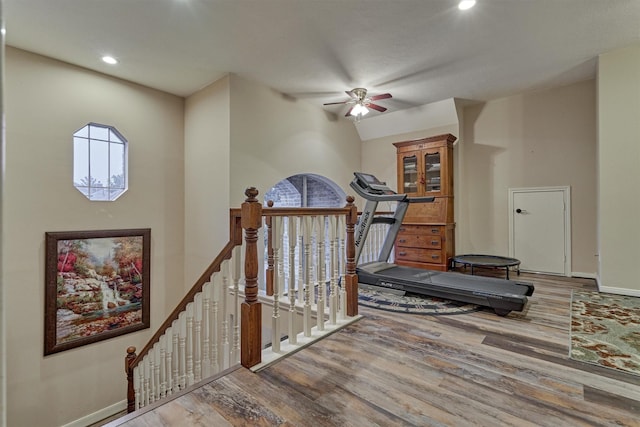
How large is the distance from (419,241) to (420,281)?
1.78m

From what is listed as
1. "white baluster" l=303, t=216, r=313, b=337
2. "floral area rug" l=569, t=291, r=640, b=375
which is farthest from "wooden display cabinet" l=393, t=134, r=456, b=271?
"white baluster" l=303, t=216, r=313, b=337

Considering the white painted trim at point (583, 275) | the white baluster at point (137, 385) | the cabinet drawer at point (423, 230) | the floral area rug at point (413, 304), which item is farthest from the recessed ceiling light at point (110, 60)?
the white painted trim at point (583, 275)

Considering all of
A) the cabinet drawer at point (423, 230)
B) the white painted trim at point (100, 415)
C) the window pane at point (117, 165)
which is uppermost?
the window pane at point (117, 165)

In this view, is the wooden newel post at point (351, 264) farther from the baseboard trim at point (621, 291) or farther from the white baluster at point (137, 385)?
the baseboard trim at point (621, 291)

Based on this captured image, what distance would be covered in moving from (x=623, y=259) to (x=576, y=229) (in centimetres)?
105

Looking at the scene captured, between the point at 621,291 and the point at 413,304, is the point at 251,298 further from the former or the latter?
the point at 621,291

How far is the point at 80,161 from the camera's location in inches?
157

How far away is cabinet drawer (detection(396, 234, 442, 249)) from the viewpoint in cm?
505

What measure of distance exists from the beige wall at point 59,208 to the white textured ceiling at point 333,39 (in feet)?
1.14

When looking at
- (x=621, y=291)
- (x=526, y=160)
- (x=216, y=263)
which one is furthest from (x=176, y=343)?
(x=526, y=160)

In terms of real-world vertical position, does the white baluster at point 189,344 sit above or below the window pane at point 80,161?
below

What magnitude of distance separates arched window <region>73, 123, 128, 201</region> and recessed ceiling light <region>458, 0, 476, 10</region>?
14.7 ft

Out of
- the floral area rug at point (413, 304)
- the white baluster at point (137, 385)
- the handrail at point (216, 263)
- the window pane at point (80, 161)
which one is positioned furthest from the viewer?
the window pane at point (80, 161)

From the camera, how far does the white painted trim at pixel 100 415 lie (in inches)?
148
